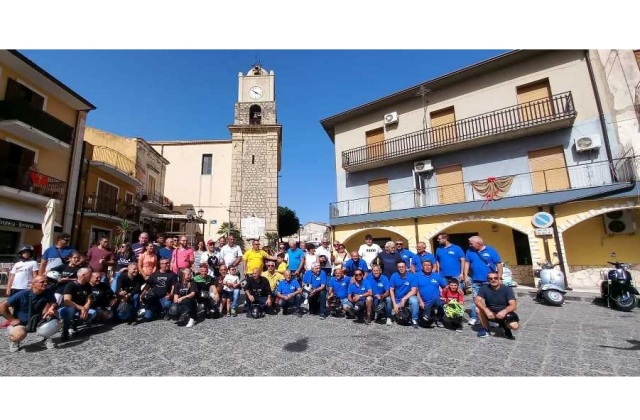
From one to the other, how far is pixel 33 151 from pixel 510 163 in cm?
2014

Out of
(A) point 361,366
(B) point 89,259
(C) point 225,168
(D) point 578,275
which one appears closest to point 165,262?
(B) point 89,259

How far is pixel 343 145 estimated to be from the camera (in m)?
16.5

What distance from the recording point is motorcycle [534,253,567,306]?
23.1 ft

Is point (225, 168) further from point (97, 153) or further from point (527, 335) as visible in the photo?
point (527, 335)

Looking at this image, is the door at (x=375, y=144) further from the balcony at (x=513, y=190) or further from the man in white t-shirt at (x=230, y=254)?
the man in white t-shirt at (x=230, y=254)

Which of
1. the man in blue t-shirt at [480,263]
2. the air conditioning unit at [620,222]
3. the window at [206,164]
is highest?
the window at [206,164]

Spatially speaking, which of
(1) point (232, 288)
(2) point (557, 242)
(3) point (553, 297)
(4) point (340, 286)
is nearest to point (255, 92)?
(1) point (232, 288)

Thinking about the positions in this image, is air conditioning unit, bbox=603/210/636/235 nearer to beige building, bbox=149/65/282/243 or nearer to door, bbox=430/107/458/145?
door, bbox=430/107/458/145

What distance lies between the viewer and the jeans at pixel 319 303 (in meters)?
6.22

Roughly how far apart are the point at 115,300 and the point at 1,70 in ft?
39.7

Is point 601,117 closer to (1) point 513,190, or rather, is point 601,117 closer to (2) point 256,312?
(1) point 513,190

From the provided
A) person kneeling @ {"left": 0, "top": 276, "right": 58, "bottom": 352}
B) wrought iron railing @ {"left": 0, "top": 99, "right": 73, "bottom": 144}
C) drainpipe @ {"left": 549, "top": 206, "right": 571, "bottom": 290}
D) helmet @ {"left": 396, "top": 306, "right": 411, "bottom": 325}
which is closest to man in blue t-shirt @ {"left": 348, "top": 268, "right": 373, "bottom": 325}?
helmet @ {"left": 396, "top": 306, "right": 411, "bottom": 325}

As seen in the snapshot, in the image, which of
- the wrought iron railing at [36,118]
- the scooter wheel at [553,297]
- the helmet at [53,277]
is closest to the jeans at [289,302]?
the helmet at [53,277]

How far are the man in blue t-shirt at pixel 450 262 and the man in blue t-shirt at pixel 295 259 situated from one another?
3328 mm
